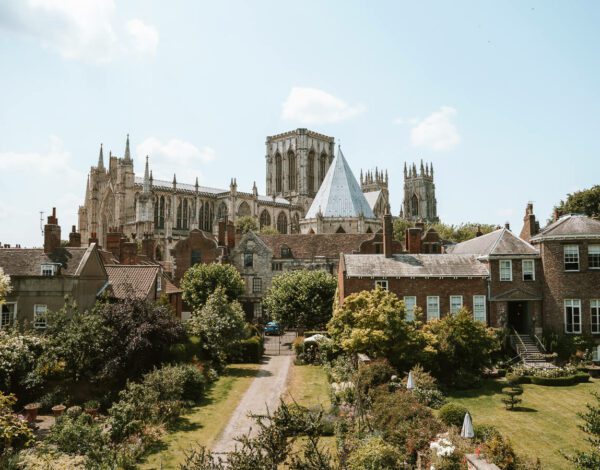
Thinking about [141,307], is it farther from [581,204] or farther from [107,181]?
[107,181]

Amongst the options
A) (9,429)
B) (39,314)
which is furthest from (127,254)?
(9,429)

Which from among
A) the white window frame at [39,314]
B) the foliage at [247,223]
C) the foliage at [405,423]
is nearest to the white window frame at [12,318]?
the white window frame at [39,314]

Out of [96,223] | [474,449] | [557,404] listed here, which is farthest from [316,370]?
[96,223]

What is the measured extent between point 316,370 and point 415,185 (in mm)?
129085

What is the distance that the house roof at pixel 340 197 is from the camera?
268 feet

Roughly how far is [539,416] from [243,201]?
89.7 m

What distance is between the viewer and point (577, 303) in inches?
1385

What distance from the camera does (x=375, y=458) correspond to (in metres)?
14.3

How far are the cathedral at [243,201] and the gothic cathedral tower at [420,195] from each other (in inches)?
305

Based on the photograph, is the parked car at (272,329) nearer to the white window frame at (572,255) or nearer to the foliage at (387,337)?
the foliage at (387,337)

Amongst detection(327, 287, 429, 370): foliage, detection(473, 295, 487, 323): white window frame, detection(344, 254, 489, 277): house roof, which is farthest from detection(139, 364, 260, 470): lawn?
detection(473, 295, 487, 323): white window frame

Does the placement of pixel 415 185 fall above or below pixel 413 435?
above

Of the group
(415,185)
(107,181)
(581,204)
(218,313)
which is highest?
(415,185)

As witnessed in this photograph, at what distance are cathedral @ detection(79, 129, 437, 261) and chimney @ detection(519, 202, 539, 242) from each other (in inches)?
1405
